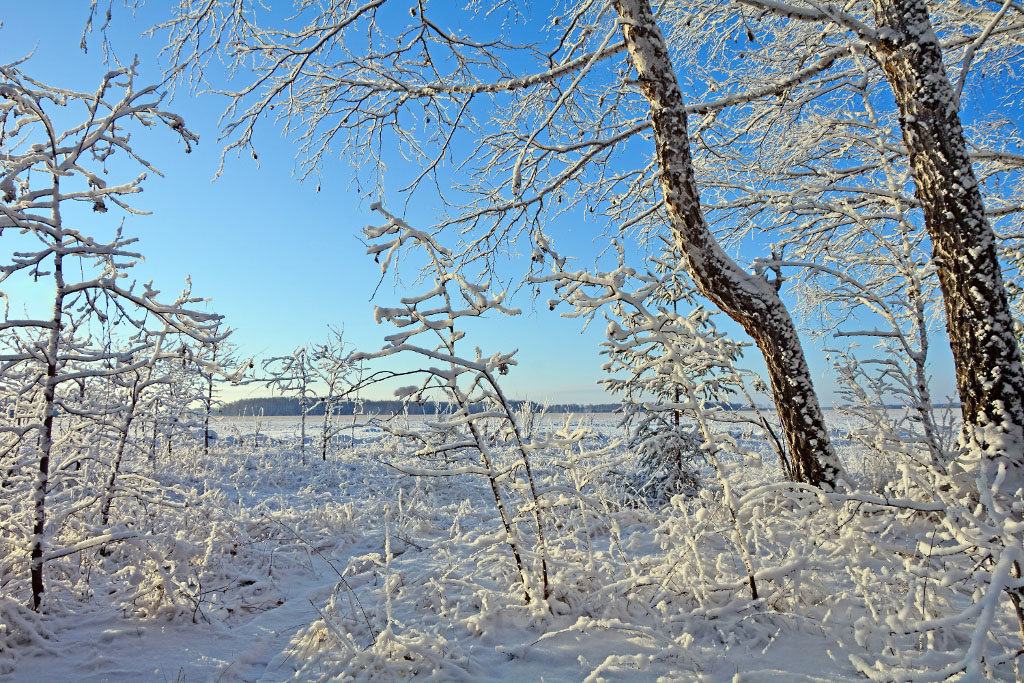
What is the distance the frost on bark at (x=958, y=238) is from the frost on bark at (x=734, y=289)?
37.1 inches

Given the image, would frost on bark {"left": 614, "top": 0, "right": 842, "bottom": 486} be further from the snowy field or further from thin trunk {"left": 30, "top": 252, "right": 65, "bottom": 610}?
thin trunk {"left": 30, "top": 252, "right": 65, "bottom": 610}

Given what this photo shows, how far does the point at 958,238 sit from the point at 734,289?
4.63 feet

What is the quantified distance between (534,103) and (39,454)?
5.67m

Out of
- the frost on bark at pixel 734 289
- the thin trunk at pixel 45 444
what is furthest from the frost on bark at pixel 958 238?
the thin trunk at pixel 45 444

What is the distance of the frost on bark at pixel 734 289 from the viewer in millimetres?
4086

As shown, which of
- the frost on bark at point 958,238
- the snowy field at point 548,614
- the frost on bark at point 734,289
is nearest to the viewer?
the snowy field at point 548,614

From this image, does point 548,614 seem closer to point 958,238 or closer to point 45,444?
point 45,444

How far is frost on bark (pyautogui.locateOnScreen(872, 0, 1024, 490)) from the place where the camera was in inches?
128

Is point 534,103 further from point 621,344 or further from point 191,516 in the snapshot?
point 191,516

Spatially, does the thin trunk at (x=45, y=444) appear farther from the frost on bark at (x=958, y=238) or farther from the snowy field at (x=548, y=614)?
the frost on bark at (x=958, y=238)

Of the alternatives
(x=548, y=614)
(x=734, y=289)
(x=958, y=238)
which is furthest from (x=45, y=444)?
(x=958, y=238)

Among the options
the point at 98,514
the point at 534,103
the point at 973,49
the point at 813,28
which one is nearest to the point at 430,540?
the point at 98,514

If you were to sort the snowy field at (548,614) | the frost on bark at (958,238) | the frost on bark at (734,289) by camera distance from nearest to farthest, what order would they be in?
the snowy field at (548,614) → the frost on bark at (958,238) → the frost on bark at (734,289)

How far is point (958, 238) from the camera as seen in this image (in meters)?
3.46
